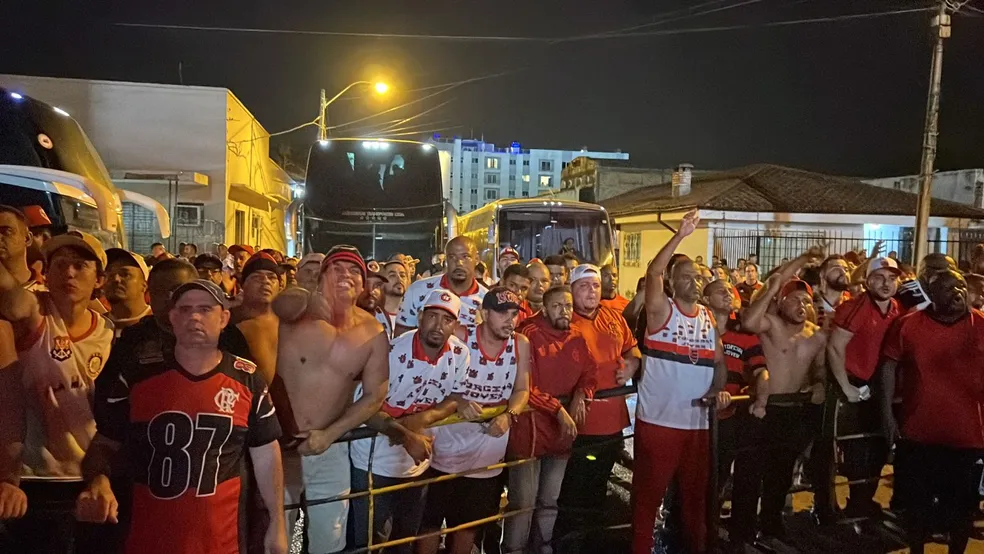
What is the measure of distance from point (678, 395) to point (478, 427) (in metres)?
1.41

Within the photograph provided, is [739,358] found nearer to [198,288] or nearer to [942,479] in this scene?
[942,479]

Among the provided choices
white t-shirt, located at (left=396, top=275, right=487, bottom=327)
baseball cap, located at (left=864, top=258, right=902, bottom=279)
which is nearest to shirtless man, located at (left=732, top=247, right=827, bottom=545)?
baseball cap, located at (left=864, top=258, right=902, bottom=279)

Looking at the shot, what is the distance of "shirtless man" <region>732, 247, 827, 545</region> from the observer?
17.1ft

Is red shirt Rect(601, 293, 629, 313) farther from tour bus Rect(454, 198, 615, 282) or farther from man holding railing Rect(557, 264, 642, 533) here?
tour bus Rect(454, 198, 615, 282)

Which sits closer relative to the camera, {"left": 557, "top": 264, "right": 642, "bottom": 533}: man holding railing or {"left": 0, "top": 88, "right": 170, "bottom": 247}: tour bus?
{"left": 557, "top": 264, "right": 642, "bottom": 533}: man holding railing

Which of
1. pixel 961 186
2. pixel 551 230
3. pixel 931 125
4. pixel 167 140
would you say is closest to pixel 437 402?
pixel 551 230

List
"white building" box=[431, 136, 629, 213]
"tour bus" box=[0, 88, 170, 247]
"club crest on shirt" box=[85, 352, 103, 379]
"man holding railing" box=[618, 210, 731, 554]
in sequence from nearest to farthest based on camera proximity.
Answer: "club crest on shirt" box=[85, 352, 103, 379] < "man holding railing" box=[618, 210, 731, 554] < "tour bus" box=[0, 88, 170, 247] < "white building" box=[431, 136, 629, 213]

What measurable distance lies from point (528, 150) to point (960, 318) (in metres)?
125

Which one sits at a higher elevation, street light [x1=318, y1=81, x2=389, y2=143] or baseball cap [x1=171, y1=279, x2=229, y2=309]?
street light [x1=318, y1=81, x2=389, y2=143]

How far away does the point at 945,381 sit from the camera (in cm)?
499

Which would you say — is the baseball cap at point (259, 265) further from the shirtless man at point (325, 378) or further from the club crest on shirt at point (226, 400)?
the club crest on shirt at point (226, 400)

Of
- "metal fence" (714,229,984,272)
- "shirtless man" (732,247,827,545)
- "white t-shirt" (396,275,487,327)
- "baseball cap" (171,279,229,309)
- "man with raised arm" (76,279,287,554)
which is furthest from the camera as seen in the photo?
"metal fence" (714,229,984,272)

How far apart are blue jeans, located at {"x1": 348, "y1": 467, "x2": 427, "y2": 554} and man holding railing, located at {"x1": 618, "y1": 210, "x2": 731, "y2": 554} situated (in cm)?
151

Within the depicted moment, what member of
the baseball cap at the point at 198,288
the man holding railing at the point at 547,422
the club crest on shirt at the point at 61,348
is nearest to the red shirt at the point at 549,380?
the man holding railing at the point at 547,422
